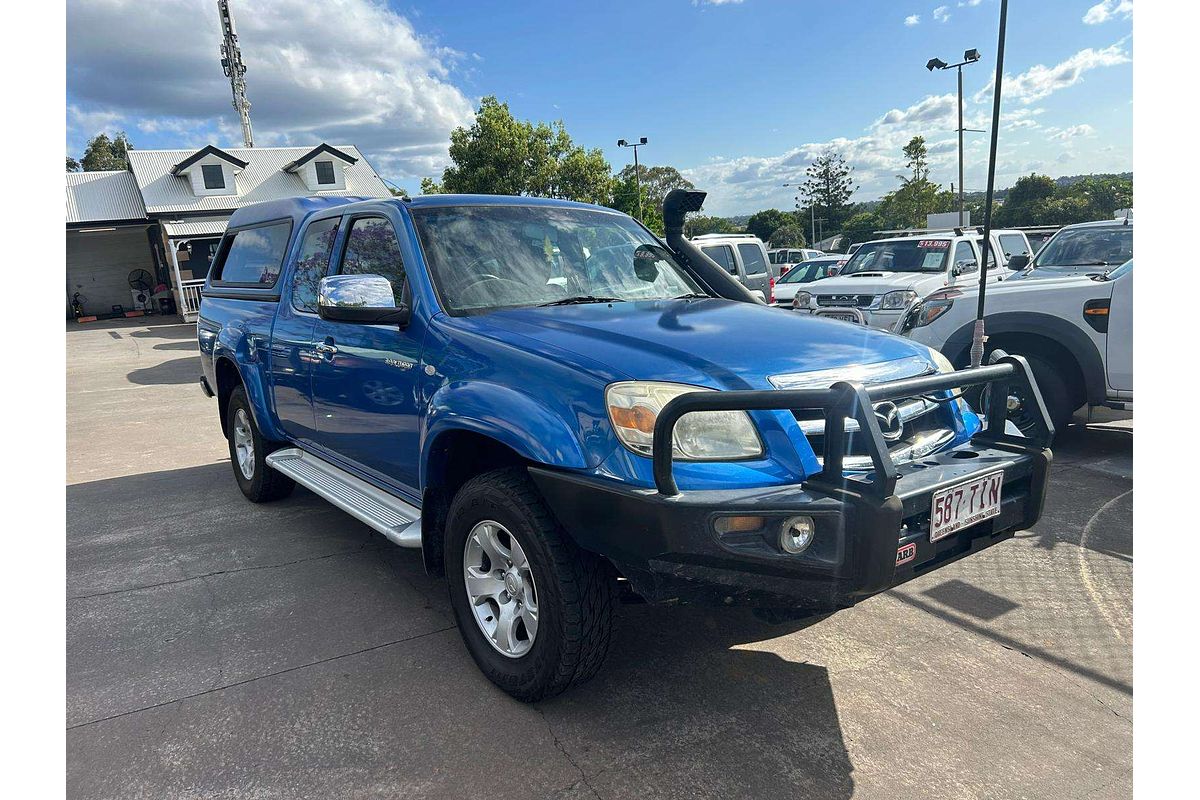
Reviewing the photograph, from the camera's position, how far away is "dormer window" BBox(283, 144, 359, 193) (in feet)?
99.4

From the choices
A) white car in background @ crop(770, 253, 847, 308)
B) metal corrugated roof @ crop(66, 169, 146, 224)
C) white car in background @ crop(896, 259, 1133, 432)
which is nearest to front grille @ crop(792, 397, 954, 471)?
white car in background @ crop(896, 259, 1133, 432)

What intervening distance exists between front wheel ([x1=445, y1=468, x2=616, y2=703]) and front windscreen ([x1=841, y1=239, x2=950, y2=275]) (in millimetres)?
9761

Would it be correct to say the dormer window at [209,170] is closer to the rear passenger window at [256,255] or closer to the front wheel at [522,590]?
the rear passenger window at [256,255]

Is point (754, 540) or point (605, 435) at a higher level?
point (605, 435)

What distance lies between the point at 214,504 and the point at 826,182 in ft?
288

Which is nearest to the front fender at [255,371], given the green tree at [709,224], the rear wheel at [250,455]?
the rear wheel at [250,455]

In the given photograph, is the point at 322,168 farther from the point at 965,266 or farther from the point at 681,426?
the point at 681,426

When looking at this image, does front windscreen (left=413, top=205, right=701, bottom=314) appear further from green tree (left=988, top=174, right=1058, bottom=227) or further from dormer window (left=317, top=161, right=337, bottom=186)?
green tree (left=988, top=174, right=1058, bottom=227)

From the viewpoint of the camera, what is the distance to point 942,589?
3.75m

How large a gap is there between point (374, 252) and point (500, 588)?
1853 mm

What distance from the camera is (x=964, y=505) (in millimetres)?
2512

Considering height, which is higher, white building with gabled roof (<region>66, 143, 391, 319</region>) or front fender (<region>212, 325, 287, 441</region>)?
white building with gabled roof (<region>66, 143, 391, 319</region>)

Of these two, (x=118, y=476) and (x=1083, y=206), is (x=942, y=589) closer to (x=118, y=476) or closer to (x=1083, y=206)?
(x=118, y=476)

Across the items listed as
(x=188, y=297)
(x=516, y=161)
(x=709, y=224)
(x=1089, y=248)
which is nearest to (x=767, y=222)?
(x=709, y=224)
